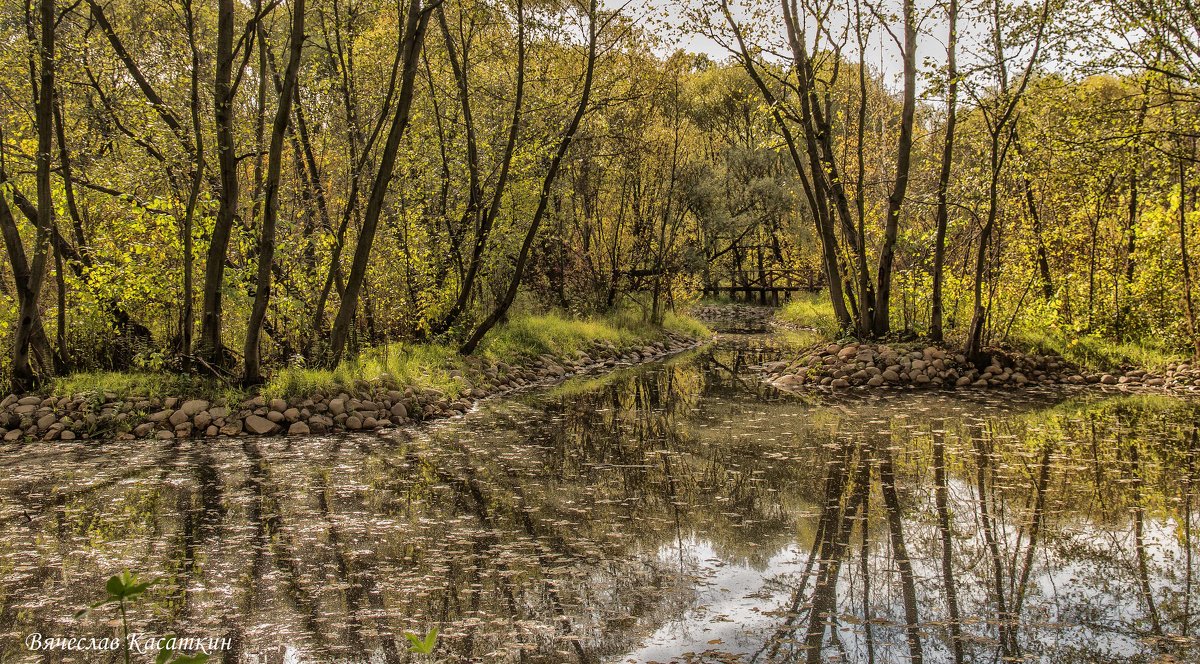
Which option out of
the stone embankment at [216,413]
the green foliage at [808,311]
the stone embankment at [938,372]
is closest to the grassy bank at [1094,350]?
the stone embankment at [938,372]

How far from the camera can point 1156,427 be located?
12.1 m

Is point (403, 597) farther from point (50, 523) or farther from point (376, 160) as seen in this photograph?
point (376, 160)

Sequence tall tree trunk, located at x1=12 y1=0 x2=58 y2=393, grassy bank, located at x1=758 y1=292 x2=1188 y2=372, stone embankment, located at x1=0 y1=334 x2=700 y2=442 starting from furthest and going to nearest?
grassy bank, located at x1=758 y1=292 x2=1188 y2=372, stone embankment, located at x1=0 y1=334 x2=700 y2=442, tall tree trunk, located at x1=12 y1=0 x2=58 y2=393

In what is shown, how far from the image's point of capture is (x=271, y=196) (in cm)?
1241

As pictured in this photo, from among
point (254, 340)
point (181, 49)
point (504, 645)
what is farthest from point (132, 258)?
point (504, 645)

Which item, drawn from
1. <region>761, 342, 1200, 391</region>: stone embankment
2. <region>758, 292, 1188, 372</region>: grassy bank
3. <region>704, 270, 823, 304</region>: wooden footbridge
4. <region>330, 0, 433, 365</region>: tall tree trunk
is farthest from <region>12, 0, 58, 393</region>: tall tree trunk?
<region>704, 270, 823, 304</region>: wooden footbridge

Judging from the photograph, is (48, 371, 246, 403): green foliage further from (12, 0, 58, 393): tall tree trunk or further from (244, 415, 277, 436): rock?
(12, 0, 58, 393): tall tree trunk

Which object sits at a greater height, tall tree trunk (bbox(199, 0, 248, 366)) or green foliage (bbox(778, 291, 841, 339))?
tall tree trunk (bbox(199, 0, 248, 366))

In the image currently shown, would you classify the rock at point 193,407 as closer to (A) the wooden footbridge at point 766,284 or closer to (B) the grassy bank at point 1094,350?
(B) the grassy bank at point 1094,350

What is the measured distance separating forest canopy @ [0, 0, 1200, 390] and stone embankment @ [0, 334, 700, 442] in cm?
74

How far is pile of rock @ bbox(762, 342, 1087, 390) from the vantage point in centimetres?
1675

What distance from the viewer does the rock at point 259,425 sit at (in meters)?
12.7

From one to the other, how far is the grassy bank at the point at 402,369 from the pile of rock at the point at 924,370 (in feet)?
20.1

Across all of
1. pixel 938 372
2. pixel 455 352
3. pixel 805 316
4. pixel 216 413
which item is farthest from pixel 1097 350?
pixel 805 316
